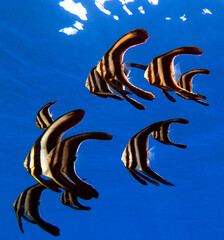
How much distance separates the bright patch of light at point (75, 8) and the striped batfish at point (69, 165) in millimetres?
9813

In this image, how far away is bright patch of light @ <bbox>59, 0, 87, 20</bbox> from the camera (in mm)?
10562

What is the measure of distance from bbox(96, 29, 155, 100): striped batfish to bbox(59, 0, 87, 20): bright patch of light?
9443 mm

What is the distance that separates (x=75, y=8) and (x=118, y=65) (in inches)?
383

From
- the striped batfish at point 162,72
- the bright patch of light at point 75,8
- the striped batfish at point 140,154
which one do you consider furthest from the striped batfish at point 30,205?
the bright patch of light at point 75,8

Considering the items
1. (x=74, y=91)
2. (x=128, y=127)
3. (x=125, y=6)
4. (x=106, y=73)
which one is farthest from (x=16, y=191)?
(x=106, y=73)

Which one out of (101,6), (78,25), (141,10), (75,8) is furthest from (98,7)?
(141,10)

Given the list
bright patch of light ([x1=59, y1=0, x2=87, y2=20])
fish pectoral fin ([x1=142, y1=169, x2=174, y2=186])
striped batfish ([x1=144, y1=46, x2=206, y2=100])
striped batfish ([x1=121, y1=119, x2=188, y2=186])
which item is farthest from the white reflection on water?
fish pectoral fin ([x1=142, y1=169, x2=174, y2=186])

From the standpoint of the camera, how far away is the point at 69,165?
81.4 inches

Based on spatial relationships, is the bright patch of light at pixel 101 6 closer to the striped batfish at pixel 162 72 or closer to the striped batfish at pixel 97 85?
the striped batfish at pixel 97 85

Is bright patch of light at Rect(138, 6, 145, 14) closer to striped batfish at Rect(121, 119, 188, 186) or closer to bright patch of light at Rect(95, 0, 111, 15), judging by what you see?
bright patch of light at Rect(95, 0, 111, 15)

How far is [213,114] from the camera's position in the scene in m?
18.4

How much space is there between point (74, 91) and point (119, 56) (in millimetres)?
14614

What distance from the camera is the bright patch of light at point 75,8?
10562mm

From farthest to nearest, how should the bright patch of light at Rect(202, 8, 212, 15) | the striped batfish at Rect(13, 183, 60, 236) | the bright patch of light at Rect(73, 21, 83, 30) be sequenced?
the bright patch of light at Rect(73, 21, 83, 30)
the bright patch of light at Rect(202, 8, 212, 15)
the striped batfish at Rect(13, 183, 60, 236)
